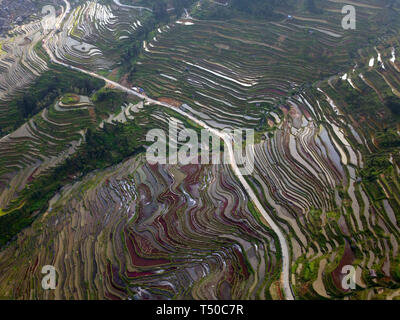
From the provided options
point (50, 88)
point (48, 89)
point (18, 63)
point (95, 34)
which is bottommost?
point (48, 89)

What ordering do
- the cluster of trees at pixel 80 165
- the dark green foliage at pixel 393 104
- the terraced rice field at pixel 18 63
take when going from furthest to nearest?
the terraced rice field at pixel 18 63
the dark green foliage at pixel 393 104
the cluster of trees at pixel 80 165

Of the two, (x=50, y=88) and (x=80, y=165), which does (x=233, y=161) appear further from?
(x=50, y=88)

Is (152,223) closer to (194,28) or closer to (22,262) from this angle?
(22,262)

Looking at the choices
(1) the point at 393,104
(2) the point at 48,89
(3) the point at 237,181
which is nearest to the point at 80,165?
(2) the point at 48,89

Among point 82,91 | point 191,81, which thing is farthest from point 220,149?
point 82,91

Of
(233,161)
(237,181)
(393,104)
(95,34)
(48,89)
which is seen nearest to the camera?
(237,181)

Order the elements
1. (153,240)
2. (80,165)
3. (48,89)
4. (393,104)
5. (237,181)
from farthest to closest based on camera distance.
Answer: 1. (48,89)
2. (80,165)
3. (393,104)
4. (237,181)
5. (153,240)

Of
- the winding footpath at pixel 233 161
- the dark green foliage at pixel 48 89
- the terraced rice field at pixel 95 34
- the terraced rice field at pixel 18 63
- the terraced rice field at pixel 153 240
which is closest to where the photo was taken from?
the winding footpath at pixel 233 161

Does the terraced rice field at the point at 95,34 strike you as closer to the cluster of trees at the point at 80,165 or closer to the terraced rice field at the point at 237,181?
the terraced rice field at the point at 237,181

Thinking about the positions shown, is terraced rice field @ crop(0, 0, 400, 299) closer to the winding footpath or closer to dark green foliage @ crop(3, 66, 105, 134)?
the winding footpath

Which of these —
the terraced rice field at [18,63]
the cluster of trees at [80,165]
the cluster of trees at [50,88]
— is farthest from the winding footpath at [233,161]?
the cluster of trees at [80,165]

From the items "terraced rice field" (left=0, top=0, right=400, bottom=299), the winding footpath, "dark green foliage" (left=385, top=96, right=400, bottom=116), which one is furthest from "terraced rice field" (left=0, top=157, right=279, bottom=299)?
"dark green foliage" (left=385, top=96, right=400, bottom=116)
